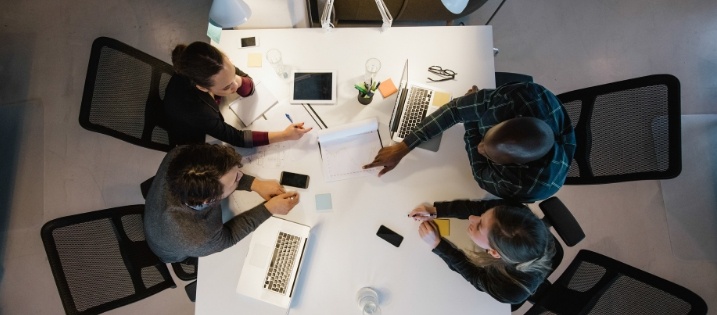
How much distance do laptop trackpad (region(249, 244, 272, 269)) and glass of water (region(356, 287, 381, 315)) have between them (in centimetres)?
42

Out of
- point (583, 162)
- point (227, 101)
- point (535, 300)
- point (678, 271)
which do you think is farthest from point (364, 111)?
point (678, 271)

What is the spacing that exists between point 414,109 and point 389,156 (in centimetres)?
27

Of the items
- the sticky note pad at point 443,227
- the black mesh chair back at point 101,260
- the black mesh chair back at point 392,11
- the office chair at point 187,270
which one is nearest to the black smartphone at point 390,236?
the sticky note pad at point 443,227

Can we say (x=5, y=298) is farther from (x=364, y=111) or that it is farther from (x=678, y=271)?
(x=678, y=271)

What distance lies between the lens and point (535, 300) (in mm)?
1665

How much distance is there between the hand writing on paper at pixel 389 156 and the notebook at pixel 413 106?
76 millimetres

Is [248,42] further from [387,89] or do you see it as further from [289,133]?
[387,89]

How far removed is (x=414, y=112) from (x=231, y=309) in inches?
46.9

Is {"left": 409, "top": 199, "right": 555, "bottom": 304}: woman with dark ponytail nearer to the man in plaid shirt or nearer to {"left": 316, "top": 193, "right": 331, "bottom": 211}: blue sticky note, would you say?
the man in plaid shirt

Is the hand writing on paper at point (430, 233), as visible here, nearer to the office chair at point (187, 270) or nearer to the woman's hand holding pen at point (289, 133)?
the woman's hand holding pen at point (289, 133)

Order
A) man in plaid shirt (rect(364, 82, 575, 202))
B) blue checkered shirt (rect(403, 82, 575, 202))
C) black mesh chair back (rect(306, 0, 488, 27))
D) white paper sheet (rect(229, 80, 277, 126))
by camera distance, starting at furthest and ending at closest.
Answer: black mesh chair back (rect(306, 0, 488, 27)) → white paper sheet (rect(229, 80, 277, 126)) → blue checkered shirt (rect(403, 82, 575, 202)) → man in plaid shirt (rect(364, 82, 575, 202))

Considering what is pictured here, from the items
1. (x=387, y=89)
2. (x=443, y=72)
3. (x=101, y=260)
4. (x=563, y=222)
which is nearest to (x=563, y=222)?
(x=563, y=222)

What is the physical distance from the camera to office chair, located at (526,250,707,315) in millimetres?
1450

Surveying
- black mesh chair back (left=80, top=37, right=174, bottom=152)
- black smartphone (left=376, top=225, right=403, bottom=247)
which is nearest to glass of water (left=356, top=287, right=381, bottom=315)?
black smartphone (left=376, top=225, right=403, bottom=247)
